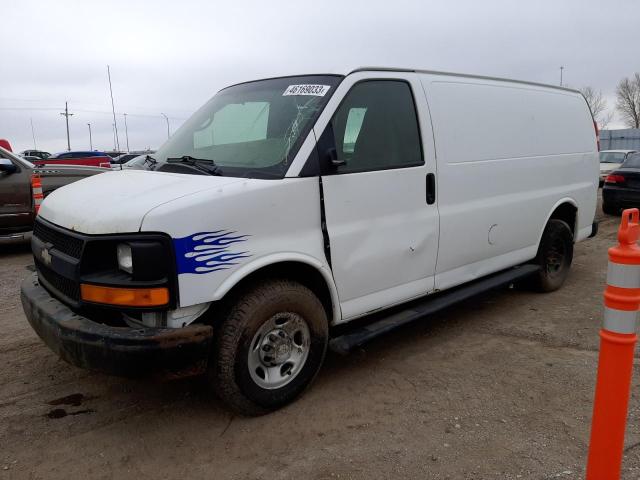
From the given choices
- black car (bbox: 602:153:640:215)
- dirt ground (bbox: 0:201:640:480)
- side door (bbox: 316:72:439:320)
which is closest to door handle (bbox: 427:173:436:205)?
side door (bbox: 316:72:439:320)

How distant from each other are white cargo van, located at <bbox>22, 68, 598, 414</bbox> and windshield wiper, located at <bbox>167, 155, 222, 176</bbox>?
18mm

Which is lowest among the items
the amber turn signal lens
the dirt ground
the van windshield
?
the dirt ground

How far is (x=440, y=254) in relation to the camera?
3975 millimetres

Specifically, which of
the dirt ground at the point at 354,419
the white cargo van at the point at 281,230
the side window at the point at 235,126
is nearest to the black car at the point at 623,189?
the white cargo van at the point at 281,230

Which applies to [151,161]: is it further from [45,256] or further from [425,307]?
[425,307]

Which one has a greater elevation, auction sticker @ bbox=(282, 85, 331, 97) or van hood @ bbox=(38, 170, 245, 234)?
auction sticker @ bbox=(282, 85, 331, 97)

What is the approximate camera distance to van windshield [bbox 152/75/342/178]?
3.21 meters

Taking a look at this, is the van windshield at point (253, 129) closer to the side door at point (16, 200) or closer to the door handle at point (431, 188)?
the door handle at point (431, 188)

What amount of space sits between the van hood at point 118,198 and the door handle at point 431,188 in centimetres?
147

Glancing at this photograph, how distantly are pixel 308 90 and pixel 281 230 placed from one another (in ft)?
3.34

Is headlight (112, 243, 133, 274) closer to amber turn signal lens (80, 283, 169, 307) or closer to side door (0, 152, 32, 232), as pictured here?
amber turn signal lens (80, 283, 169, 307)

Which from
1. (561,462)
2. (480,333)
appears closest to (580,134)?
(480,333)

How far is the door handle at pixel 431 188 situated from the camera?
380cm

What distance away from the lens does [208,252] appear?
273cm
